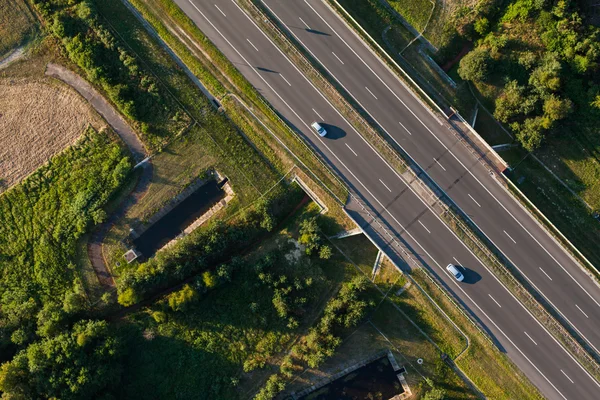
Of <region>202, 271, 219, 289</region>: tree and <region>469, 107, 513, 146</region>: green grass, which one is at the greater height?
<region>469, 107, 513, 146</region>: green grass

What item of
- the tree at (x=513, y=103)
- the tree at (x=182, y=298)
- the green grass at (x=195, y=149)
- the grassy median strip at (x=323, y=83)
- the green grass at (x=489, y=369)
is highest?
the tree at (x=513, y=103)

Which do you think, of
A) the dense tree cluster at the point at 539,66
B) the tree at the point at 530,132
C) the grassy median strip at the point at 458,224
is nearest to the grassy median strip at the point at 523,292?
the grassy median strip at the point at 458,224

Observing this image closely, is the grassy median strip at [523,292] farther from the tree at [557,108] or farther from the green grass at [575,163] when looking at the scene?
the tree at [557,108]

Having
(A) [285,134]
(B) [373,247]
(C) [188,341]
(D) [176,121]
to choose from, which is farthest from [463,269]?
(D) [176,121]

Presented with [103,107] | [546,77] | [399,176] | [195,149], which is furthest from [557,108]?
[103,107]

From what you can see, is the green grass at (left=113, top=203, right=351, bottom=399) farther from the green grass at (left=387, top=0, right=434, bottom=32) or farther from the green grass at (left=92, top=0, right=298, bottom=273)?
the green grass at (left=387, top=0, right=434, bottom=32)

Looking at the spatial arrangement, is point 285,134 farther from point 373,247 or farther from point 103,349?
point 103,349

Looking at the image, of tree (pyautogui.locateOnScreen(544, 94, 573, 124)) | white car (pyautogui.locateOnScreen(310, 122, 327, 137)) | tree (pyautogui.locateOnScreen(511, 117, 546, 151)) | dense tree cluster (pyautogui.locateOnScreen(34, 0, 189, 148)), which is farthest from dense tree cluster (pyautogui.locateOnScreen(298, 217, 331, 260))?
tree (pyautogui.locateOnScreen(544, 94, 573, 124))
